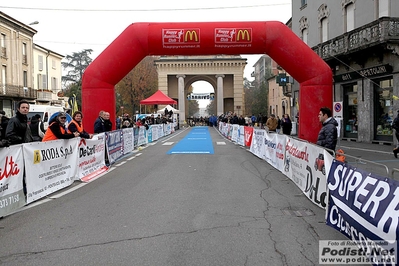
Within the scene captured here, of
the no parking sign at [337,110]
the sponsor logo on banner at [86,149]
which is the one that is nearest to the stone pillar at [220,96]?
the no parking sign at [337,110]

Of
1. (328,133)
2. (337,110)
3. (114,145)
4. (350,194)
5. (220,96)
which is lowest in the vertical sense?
(350,194)

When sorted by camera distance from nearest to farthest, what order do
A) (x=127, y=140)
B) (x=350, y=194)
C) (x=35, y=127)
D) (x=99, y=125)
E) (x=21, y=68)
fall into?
1. (x=350, y=194)
2. (x=99, y=125)
3. (x=35, y=127)
4. (x=127, y=140)
5. (x=21, y=68)

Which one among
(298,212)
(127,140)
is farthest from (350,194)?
(127,140)

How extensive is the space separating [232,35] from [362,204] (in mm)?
11135

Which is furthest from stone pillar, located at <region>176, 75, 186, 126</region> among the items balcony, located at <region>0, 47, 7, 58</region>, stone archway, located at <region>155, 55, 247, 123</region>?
balcony, located at <region>0, 47, 7, 58</region>

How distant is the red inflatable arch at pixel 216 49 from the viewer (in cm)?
1421

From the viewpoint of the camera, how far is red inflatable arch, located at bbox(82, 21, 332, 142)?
46.6ft

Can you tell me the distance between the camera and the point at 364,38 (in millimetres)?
19125

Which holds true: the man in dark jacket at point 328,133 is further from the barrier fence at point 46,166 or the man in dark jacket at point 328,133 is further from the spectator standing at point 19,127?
the spectator standing at point 19,127

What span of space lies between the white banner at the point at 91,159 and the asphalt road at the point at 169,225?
2.85 ft

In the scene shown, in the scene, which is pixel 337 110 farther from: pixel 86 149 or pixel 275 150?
pixel 86 149

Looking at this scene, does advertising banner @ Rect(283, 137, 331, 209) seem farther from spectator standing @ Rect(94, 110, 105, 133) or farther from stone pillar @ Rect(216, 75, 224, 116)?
stone pillar @ Rect(216, 75, 224, 116)

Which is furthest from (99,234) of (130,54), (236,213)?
(130,54)

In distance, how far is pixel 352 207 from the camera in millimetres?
4590
